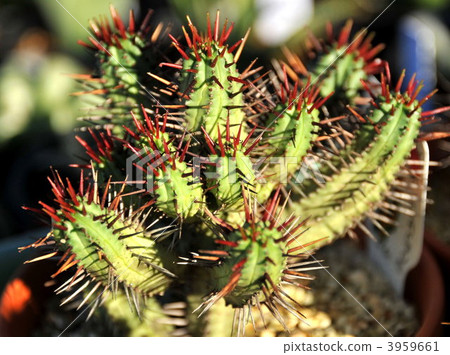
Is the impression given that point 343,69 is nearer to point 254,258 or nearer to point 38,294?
point 254,258

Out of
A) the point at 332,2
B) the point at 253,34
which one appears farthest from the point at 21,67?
the point at 332,2

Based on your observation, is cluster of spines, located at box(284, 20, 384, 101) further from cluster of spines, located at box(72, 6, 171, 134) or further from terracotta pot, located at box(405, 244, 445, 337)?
terracotta pot, located at box(405, 244, 445, 337)

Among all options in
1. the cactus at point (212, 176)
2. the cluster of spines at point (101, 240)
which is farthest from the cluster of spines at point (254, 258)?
the cluster of spines at point (101, 240)

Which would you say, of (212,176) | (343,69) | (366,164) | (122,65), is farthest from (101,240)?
(343,69)

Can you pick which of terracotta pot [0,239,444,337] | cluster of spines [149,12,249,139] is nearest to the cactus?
cluster of spines [149,12,249,139]
